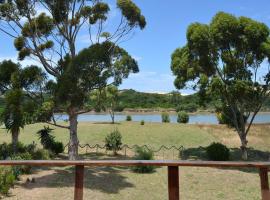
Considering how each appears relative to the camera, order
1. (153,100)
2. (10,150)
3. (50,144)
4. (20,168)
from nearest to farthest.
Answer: (20,168) → (10,150) → (50,144) → (153,100)

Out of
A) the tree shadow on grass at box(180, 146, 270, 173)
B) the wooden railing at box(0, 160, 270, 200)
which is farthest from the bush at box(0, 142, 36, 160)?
the wooden railing at box(0, 160, 270, 200)

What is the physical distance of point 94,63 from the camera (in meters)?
18.1

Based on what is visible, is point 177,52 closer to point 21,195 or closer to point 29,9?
point 29,9

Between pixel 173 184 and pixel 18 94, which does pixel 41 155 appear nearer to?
pixel 18 94

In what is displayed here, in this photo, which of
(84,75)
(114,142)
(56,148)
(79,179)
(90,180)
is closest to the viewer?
(79,179)

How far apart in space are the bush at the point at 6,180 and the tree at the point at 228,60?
1252cm

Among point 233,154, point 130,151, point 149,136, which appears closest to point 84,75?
point 130,151

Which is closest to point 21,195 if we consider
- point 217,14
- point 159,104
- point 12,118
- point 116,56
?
point 12,118

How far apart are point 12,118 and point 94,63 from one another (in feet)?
14.6

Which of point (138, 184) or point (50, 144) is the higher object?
point (50, 144)

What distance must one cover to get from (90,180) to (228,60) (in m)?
11.6

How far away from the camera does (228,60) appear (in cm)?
2373

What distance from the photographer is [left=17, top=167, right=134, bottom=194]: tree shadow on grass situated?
15.1 metres

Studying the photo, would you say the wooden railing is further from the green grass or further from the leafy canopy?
the green grass
